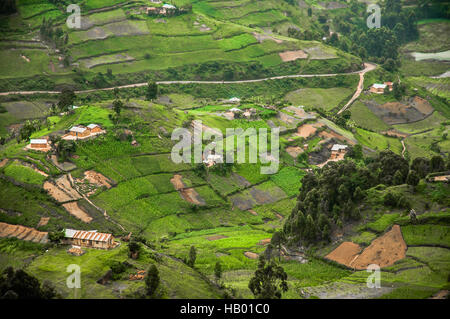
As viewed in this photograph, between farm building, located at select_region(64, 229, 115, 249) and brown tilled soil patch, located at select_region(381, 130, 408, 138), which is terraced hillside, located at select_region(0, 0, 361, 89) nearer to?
brown tilled soil patch, located at select_region(381, 130, 408, 138)

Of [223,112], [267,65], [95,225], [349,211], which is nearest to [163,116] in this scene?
[223,112]

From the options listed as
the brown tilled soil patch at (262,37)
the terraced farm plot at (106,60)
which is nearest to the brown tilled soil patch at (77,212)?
the terraced farm plot at (106,60)

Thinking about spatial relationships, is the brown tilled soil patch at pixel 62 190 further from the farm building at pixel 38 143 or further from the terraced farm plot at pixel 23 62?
the terraced farm plot at pixel 23 62

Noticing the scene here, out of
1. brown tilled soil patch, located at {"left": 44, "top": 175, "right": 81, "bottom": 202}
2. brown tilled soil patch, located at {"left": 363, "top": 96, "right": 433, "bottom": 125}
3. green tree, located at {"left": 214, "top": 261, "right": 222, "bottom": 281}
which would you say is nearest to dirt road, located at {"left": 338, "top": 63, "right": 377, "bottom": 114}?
brown tilled soil patch, located at {"left": 363, "top": 96, "right": 433, "bottom": 125}

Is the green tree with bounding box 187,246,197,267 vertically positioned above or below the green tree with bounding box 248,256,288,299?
below

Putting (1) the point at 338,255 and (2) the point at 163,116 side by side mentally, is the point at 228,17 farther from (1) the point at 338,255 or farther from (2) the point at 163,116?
(1) the point at 338,255

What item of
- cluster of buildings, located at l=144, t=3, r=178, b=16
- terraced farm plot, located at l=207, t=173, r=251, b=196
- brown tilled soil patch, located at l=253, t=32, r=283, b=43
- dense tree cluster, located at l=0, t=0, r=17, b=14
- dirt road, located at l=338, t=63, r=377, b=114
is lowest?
dirt road, located at l=338, t=63, r=377, b=114
